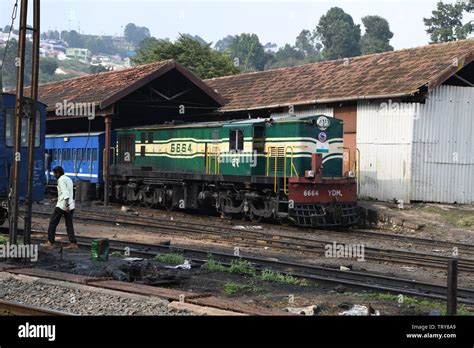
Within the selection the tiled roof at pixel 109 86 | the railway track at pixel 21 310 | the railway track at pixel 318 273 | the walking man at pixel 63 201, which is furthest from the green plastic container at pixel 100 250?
the tiled roof at pixel 109 86

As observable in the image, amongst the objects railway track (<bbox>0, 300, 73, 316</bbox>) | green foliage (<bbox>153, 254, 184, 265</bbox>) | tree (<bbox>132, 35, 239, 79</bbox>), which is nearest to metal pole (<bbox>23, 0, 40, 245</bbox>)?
green foliage (<bbox>153, 254, 184, 265</bbox>)

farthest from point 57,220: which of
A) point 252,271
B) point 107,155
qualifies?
point 107,155

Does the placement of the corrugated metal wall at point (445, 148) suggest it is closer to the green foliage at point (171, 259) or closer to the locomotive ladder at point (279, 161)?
the locomotive ladder at point (279, 161)

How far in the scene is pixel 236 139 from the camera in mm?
Answer: 23312

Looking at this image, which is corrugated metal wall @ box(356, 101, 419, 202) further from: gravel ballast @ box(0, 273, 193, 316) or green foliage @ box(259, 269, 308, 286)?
gravel ballast @ box(0, 273, 193, 316)

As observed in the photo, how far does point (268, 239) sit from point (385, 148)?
925cm

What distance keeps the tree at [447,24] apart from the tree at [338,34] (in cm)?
3615

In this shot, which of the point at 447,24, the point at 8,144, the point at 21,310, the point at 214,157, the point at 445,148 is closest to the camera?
the point at 21,310

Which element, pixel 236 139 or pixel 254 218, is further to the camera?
pixel 254 218

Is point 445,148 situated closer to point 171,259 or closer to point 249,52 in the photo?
point 171,259

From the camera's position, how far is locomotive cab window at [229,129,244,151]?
2311 cm
